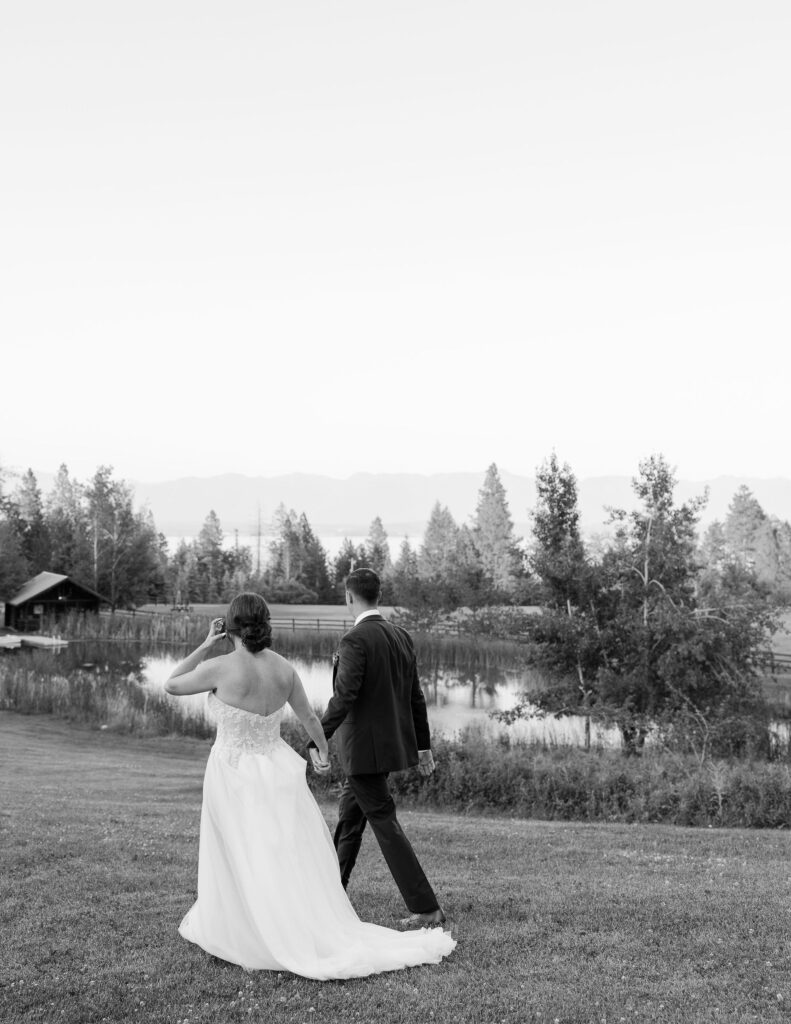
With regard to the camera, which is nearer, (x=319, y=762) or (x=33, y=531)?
(x=319, y=762)

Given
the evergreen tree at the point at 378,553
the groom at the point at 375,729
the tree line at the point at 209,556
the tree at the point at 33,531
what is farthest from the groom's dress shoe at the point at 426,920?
the evergreen tree at the point at 378,553

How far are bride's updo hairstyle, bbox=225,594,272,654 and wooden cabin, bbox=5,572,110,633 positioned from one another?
58.3 meters

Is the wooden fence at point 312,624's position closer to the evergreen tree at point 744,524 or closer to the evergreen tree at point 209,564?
the evergreen tree at point 209,564

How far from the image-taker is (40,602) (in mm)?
61656

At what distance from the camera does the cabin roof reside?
199 ft

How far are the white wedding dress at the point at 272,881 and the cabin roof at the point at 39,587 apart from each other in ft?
193

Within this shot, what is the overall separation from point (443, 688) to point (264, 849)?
110ft

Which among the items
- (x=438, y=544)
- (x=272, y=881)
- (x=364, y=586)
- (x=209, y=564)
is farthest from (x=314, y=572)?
(x=272, y=881)

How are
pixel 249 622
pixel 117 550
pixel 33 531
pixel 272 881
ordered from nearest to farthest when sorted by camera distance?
1. pixel 272 881
2. pixel 249 622
3. pixel 117 550
4. pixel 33 531

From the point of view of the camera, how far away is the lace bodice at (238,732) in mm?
5934

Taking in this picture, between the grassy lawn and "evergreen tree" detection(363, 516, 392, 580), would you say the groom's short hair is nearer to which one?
the grassy lawn

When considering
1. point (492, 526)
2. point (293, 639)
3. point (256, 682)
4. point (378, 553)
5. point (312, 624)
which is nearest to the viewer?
point (256, 682)

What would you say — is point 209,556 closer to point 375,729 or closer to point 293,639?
point 293,639

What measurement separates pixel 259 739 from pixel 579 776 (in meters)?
11.9
